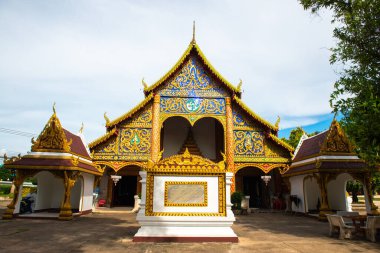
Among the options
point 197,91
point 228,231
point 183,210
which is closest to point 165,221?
point 183,210

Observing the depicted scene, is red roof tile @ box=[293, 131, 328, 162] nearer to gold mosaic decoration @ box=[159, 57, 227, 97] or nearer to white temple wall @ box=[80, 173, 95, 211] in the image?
gold mosaic decoration @ box=[159, 57, 227, 97]

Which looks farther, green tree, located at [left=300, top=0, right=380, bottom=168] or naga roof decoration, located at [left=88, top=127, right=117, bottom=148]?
naga roof decoration, located at [left=88, top=127, right=117, bottom=148]

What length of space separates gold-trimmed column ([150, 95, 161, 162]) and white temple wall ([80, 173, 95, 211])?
320 cm

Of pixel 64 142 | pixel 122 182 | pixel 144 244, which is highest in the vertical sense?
pixel 64 142

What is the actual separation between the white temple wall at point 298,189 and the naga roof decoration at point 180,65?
5576 mm

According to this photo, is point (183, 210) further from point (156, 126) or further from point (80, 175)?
point (156, 126)

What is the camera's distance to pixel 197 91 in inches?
615

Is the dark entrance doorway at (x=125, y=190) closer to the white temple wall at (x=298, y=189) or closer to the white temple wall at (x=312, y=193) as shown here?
the white temple wall at (x=298, y=189)

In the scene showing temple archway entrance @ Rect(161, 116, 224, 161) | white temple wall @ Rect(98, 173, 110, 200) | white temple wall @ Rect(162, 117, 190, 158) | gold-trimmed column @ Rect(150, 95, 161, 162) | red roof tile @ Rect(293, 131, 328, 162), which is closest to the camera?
red roof tile @ Rect(293, 131, 328, 162)

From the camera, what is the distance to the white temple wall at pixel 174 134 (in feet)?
60.7

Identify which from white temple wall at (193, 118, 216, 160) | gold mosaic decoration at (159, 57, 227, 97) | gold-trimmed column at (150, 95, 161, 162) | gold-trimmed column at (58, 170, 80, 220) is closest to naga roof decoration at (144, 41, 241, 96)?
gold mosaic decoration at (159, 57, 227, 97)

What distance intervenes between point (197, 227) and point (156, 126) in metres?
9.38

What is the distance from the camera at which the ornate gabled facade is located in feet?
48.3

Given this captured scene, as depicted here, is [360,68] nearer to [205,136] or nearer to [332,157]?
[332,157]
